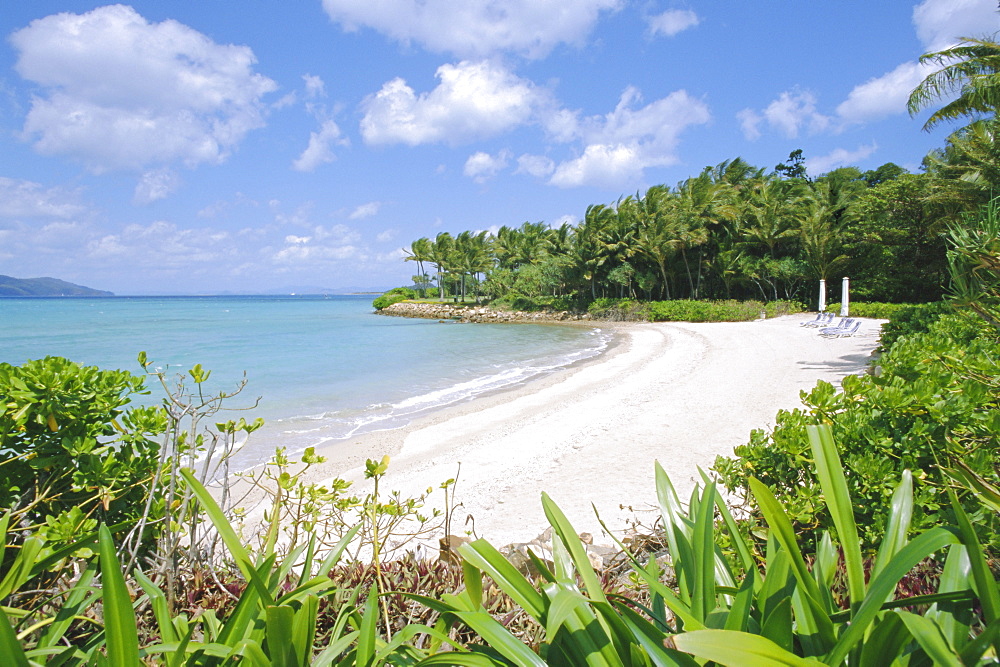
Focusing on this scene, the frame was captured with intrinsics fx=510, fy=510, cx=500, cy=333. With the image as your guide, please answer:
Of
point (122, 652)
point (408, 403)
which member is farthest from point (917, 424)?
point (408, 403)

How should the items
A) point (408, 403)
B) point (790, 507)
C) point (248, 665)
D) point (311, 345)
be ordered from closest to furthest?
1. point (248, 665)
2. point (790, 507)
3. point (408, 403)
4. point (311, 345)

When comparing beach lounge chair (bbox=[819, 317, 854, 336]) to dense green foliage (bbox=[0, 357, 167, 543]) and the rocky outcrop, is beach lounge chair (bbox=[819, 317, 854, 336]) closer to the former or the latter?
dense green foliage (bbox=[0, 357, 167, 543])

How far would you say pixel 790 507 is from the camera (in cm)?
220

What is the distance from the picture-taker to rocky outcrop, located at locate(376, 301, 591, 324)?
38.8m

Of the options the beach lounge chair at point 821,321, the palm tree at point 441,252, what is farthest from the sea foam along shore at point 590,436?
the palm tree at point 441,252

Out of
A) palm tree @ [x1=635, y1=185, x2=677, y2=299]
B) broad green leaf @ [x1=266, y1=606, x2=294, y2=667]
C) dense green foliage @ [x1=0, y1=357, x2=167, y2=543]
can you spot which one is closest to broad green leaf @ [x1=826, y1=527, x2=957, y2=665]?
broad green leaf @ [x1=266, y1=606, x2=294, y2=667]

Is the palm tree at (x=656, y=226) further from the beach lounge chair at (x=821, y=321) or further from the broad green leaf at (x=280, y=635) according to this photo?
the broad green leaf at (x=280, y=635)

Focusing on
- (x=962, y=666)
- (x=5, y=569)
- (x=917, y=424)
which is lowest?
(x=5, y=569)

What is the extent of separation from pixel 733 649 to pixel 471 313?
4390cm

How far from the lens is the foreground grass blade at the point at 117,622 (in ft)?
3.49

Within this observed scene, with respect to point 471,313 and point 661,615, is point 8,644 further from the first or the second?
point 471,313

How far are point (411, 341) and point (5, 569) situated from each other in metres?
23.9

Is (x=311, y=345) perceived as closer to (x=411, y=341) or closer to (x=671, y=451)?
(x=411, y=341)

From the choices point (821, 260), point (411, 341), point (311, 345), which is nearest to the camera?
point (311, 345)
